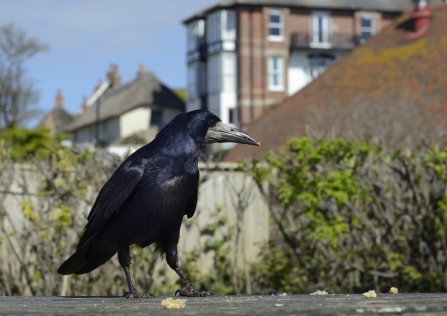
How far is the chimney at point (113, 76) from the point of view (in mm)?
88531

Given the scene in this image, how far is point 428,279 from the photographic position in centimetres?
861

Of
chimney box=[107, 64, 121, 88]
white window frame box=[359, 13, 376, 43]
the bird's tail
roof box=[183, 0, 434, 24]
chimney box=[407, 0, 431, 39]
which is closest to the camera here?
the bird's tail

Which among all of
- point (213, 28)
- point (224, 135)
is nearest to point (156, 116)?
point (213, 28)

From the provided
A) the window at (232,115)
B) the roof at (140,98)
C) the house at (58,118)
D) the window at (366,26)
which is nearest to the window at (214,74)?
the window at (232,115)

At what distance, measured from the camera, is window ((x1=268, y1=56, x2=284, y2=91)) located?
5781 centimetres

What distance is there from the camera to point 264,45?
5769cm

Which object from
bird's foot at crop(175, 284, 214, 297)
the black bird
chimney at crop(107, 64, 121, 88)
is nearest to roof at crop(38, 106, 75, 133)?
chimney at crop(107, 64, 121, 88)

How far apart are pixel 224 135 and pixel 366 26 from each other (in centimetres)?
5685

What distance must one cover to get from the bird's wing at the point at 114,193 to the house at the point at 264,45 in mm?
49228

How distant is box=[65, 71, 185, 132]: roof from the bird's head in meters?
64.1

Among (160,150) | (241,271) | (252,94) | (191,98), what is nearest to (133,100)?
(191,98)

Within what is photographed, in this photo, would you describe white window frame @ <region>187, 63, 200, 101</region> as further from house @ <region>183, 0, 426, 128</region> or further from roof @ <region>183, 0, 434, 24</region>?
roof @ <region>183, 0, 434, 24</region>

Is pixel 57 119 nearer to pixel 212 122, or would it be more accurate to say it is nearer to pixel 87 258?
pixel 87 258

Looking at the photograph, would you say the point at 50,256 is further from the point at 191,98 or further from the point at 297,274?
the point at 191,98
